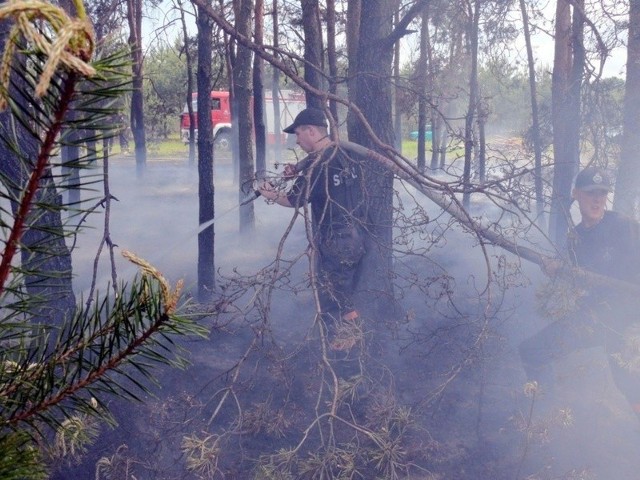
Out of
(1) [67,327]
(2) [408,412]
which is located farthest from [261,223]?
(1) [67,327]

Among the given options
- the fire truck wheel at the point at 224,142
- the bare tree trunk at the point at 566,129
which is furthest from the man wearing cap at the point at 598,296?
the fire truck wheel at the point at 224,142

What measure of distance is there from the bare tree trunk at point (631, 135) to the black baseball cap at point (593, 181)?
7.00 feet

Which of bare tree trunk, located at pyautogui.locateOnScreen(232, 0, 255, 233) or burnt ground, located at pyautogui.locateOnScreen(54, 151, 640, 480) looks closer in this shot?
burnt ground, located at pyautogui.locateOnScreen(54, 151, 640, 480)

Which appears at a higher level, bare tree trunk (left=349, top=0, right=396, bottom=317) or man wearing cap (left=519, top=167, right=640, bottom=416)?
bare tree trunk (left=349, top=0, right=396, bottom=317)

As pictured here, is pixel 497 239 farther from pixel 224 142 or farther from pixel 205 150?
pixel 224 142

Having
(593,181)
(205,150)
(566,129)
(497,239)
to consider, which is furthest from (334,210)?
(566,129)

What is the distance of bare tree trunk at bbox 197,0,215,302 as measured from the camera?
7.18m

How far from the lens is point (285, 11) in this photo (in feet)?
47.7

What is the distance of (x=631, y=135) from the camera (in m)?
6.95

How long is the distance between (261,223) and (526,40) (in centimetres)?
663

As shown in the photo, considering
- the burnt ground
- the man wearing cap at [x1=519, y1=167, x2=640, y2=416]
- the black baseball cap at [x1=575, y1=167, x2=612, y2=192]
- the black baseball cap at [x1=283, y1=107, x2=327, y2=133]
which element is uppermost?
the black baseball cap at [x1=283, y1=107, x2=327, y2=133]

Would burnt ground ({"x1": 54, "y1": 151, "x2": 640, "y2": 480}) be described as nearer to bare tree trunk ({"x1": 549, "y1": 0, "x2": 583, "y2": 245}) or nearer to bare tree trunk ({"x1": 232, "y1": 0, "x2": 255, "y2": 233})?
bare tree trunk ({"x1": 549, "y1": 0, "x2": 583, "y2": 245})

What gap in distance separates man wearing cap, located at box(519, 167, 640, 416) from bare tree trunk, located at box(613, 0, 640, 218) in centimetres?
213

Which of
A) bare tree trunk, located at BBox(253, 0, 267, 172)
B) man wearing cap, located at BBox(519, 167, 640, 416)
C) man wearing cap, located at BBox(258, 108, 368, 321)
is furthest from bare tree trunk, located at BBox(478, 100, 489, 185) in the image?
bare tree trunk, located at BBox(253, 0, 267, 172)
